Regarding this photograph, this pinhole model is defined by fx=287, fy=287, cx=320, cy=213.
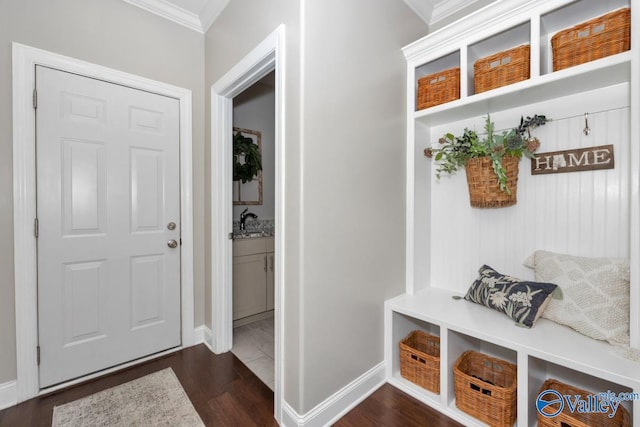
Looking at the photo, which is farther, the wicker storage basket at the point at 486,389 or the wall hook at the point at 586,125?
the wall hook at the point at 586,125

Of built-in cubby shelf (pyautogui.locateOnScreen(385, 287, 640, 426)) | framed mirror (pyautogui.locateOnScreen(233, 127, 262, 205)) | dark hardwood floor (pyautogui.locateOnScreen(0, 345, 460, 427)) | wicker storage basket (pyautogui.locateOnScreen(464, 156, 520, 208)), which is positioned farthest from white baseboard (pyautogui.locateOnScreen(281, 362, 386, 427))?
framed mirror (pyautogui.locateOnScreen(233, 127, 262, 205))

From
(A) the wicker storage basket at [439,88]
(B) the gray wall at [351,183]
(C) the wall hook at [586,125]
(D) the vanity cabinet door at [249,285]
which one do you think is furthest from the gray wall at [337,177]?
(D) the vanity cabinet door at [249,285]

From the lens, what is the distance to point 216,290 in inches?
89.4

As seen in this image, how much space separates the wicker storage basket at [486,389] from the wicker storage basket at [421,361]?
5.3 inches

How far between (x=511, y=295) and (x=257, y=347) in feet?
6.23

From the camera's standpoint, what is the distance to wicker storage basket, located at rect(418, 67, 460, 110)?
1.86 meters

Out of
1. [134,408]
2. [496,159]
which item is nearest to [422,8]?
[496,159]

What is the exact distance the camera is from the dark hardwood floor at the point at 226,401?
5.21 feet

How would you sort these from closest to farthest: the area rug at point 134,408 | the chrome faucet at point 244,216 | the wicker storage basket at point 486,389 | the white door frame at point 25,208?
the wicker storage basket at point 486,389, the area rug at point 134,408, the white door frame at point 25,208, the chrome faucet at point 244,216

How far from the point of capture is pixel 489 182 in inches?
67.7

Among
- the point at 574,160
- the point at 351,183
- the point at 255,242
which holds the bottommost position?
the point at 255,242

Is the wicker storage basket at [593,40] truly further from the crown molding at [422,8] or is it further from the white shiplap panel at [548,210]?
the crown molding at [422,8]

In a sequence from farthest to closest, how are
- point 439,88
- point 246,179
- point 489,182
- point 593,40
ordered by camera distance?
point 246,179
point 439,88
point 489,182
point 593,40

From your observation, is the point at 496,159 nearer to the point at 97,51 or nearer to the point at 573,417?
the point at 573,417
